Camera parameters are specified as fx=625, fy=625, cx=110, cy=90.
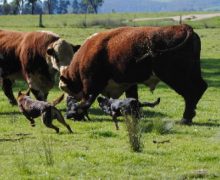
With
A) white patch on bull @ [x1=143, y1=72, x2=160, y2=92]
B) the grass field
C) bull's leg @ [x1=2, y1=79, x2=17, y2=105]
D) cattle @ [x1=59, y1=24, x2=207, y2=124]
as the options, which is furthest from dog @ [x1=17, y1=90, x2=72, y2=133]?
bull's leg @ [x1=2, y1=79, x2=17, y2=105]

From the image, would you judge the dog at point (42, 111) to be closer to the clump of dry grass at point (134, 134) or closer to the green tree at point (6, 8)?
the clump of dry grass at point (134, 134)

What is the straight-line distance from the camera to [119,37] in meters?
14.7

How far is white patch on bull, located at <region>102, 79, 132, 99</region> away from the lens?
15036 millimetres

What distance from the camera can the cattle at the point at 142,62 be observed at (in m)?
13.9

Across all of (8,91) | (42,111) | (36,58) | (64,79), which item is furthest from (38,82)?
(42,111)

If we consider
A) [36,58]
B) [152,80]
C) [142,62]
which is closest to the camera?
[142,62]

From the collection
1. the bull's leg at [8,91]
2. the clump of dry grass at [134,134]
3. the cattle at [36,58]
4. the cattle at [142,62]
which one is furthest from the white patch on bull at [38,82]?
the clump of dry grass at [134,134]

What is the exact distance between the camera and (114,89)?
50.2 feet

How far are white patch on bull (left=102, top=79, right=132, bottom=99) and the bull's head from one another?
1.45 meters

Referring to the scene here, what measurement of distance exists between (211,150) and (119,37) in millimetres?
4836

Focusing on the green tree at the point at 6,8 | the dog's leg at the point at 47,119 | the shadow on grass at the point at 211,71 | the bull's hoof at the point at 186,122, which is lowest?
the green tree at the point at 6,8

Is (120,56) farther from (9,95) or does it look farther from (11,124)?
(9,95)

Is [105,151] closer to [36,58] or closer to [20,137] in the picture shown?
[20,137]

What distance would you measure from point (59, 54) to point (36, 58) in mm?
794
